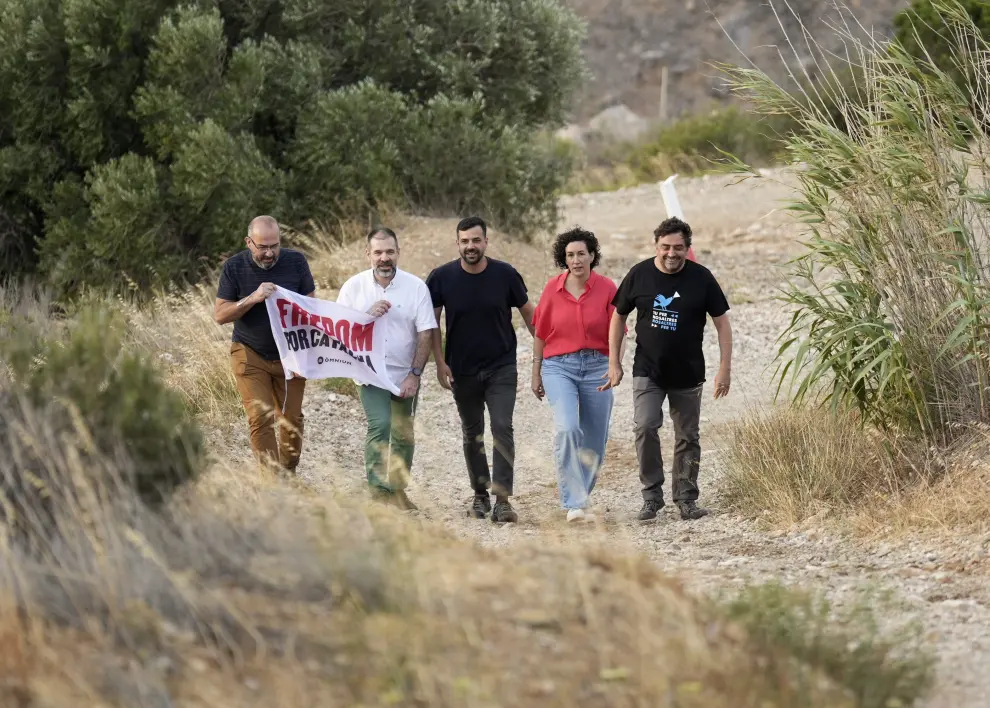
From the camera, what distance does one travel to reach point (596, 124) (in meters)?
43.2

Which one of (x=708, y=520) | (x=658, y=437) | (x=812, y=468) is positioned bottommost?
(x=708, y=520)

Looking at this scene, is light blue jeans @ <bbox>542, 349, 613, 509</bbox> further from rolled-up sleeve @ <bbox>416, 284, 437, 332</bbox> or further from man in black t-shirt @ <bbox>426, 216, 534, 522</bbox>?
rolled-up sleeve @ <bbox>416, 284, 437, 332</bbox>

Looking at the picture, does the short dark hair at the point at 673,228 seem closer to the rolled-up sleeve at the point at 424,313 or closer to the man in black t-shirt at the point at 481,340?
the man in black t-shirt at the point at 481,340

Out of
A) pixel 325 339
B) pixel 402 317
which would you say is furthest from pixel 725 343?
pixel 325 339

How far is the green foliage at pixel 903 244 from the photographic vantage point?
752 cm

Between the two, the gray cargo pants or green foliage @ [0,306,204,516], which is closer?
green foliage @ [0,306,204,516]

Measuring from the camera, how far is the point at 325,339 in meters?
8.34

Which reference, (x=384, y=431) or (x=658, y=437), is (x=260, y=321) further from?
(x=658, y=437)

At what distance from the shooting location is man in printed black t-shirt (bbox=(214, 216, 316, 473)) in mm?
8258

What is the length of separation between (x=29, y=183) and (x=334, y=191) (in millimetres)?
3854

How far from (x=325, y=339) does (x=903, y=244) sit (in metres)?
3.55

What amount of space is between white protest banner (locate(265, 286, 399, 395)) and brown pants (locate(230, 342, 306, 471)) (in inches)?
7.1

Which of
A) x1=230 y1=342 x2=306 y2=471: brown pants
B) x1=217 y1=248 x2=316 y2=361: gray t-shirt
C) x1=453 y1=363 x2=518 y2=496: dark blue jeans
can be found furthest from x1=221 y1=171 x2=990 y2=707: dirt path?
x1=217 y1=248 x2=316 y2=361: gray t-shirt

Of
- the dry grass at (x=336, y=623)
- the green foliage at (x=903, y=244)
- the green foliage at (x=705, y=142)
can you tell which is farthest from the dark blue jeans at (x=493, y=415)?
the green foliage at (x=705, y=142)
